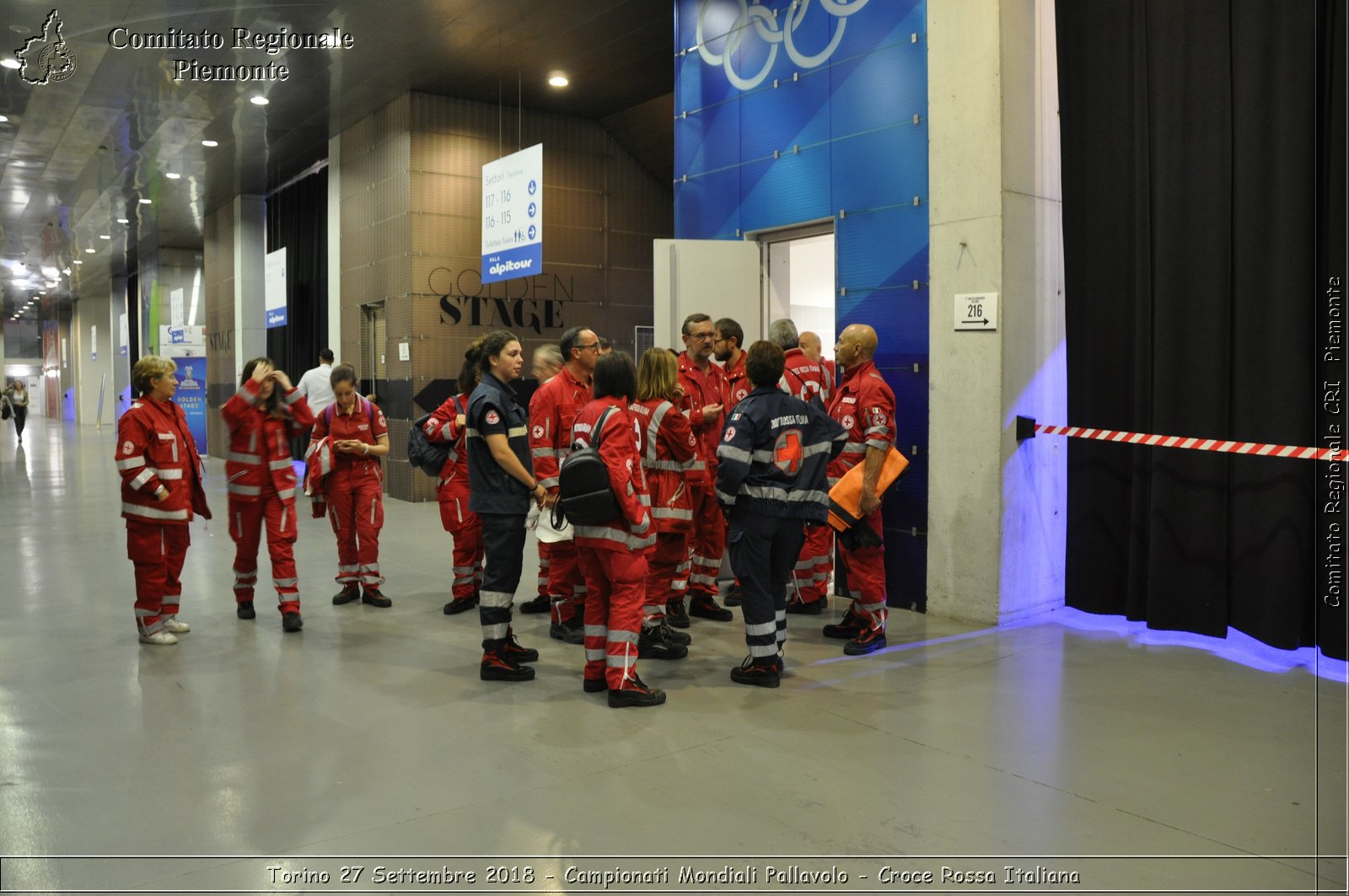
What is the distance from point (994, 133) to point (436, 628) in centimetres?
425

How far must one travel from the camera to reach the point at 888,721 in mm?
3955

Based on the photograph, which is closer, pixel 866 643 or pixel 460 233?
pixel 866 643

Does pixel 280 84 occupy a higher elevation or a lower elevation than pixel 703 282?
Result: higher

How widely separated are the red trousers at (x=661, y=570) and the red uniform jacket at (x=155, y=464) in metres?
2.47

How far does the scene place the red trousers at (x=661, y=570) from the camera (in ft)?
16.5

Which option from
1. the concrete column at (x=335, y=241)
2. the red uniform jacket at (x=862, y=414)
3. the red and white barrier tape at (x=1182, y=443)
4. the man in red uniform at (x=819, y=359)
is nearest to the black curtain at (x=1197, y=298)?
the red and white barrier tape at (x=1182, y=443)

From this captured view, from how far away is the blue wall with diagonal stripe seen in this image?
5984 mm

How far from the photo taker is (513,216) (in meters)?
9.45

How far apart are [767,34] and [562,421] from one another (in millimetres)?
3532

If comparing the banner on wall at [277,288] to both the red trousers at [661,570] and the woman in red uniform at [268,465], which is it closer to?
the woman in red uniform at [268,465]

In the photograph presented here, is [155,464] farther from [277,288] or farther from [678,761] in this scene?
[277,288]

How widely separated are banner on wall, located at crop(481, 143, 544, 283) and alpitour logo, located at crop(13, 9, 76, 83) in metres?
3.96

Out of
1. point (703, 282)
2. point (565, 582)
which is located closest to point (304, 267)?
point (703, 282)

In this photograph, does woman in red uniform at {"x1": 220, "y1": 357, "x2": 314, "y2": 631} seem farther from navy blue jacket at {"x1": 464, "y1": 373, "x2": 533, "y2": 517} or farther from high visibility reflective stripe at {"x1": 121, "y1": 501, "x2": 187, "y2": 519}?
navy blue jacket at {"x1": 464, "y1": 373, "x2": 533, "y2": 517}
